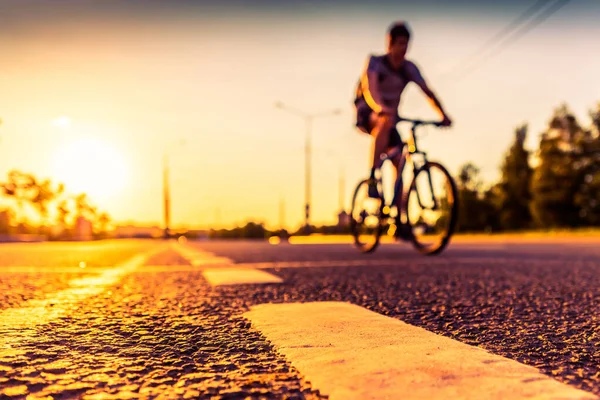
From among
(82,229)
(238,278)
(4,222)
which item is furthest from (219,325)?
(4,222)

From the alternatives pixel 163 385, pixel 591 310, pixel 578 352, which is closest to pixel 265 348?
pixel 163 385

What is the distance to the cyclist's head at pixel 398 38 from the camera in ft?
20.0

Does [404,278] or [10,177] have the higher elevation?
[10,177]

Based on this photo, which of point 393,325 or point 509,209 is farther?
point 509,209

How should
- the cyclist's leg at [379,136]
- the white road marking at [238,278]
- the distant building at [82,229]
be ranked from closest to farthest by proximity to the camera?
1. the white road marking at [238,278]
2. the cyclist's leg at [379,136]
3. the distant building at [82,229]

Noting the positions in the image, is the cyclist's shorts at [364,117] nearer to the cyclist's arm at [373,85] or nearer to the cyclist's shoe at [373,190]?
the cyclist's shoe at [373,190]

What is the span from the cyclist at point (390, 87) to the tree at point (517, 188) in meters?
73.4

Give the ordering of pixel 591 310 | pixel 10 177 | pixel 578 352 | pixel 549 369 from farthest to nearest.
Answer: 1. pixel 10 177
2. pixel 591 310
3. pixel 578 352
4. pixel 549 369

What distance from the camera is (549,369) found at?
4.83ft

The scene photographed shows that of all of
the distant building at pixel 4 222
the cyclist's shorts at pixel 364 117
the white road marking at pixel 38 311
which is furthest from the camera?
the distant building at pixel 4 222

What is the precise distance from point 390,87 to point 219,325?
4.63 metres

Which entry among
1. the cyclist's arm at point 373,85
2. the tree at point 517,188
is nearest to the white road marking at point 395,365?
the cyclist's arm at point 373,85

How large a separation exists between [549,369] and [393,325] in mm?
649

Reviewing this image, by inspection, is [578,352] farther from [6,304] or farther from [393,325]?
[6,304]
